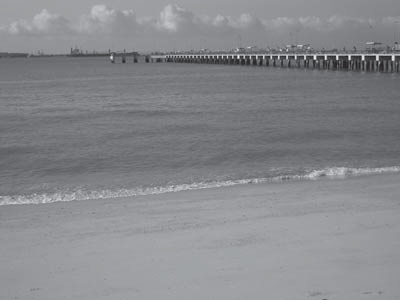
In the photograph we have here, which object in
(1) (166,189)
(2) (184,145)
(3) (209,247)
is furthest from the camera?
(2) (184,145)

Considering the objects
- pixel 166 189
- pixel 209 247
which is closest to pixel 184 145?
pixel 166 189

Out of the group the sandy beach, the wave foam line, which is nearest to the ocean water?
the wave foam line

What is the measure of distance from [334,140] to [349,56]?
2961 inches

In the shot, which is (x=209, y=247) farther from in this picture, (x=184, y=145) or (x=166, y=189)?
Answer: (x=184, y=145)

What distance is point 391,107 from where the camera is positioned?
40.1 meters

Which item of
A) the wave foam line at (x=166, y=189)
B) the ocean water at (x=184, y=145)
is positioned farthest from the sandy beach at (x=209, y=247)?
the ocean water at (x=184, y=145)

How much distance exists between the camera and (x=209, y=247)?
31.7 feet

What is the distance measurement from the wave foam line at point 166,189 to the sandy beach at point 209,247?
901mm

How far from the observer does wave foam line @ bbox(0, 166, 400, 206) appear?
1484cm

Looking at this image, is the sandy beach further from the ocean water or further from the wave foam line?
the ocean water

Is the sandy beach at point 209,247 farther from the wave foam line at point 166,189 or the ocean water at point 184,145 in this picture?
the ocean water at point 184,145

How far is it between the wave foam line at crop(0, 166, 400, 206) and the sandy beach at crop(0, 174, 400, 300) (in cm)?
90

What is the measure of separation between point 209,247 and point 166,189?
6138 mm

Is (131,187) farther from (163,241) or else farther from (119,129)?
(119,129)
